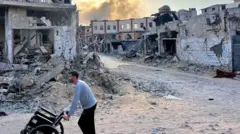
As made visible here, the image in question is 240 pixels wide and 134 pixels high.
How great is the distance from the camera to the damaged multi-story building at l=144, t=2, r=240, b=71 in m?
19.2

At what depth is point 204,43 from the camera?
22828 millimetres

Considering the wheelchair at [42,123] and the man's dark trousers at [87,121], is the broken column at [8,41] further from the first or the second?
the man's dark trousers at [87,121]

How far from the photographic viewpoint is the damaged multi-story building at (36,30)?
1934 centimetres

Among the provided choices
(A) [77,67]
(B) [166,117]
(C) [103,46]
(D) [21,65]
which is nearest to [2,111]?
(B) [166,117]

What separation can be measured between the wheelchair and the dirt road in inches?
68.8

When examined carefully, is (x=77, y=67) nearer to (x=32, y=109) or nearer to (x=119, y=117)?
(x=32, y=109)

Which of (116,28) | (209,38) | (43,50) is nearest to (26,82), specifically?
(43,50)

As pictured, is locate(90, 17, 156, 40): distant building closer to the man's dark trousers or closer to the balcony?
the balcony

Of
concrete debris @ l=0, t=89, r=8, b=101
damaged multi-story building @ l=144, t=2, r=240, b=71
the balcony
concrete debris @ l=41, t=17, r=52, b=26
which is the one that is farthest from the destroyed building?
concrete debris @ l=0, t=89, r=8, b=101

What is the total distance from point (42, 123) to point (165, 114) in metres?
4.46

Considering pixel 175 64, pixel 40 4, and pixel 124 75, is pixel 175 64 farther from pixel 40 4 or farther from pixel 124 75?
pixel 40 4

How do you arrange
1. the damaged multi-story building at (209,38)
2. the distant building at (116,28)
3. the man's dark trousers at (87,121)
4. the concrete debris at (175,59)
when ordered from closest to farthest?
the man's dark trousers at (87,121) < the damaged multi-story building at (209,38) < the concrete debris at (175,59) < the distant building at (116,28)

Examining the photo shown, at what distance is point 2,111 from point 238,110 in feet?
24.2

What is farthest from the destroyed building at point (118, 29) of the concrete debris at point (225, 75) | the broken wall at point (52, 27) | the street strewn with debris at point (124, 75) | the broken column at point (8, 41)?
the concrete debris at point (225, 75)
